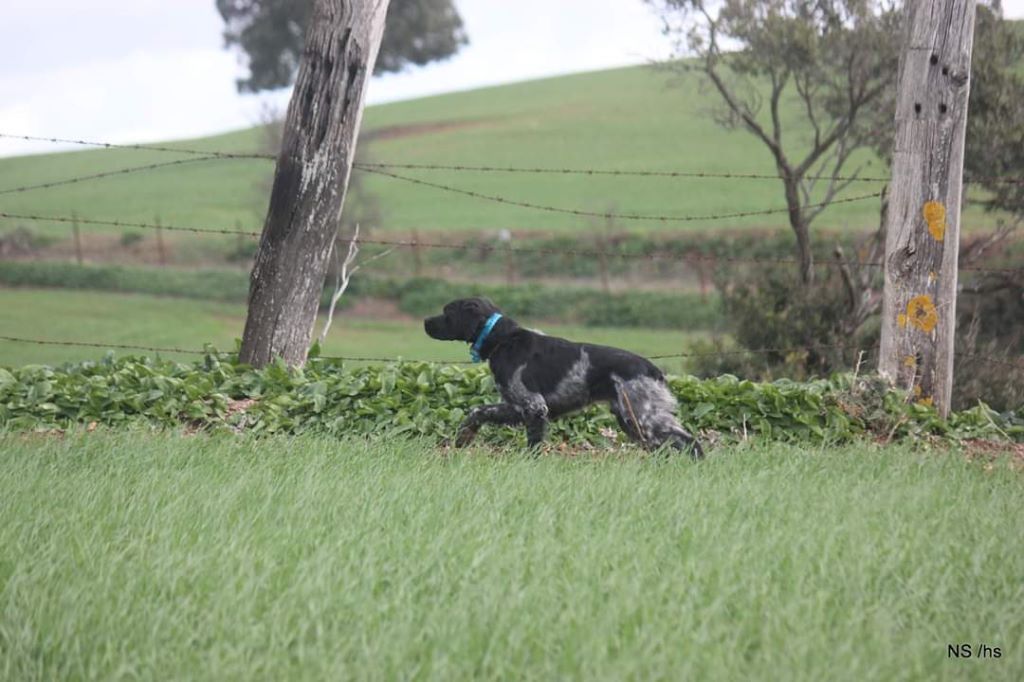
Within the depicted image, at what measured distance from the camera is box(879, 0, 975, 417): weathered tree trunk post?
29.2ft

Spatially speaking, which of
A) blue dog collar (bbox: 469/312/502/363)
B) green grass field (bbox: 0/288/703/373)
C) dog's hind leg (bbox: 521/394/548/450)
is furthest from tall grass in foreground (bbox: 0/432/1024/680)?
green grass field (bbox: 0/288/703/373)

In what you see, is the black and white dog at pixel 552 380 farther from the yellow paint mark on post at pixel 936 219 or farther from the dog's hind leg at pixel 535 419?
the yellow paint mark on post at pixel 936 219

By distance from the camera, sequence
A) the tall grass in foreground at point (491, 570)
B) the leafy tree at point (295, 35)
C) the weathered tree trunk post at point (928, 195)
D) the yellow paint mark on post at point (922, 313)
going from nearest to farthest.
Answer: the tall grass in foreground at point (491, 570) → the weathered tree trunk post at point (928, 195) → the yellow paint mark on post at point (922, 313) → the leafy tree at point (295, 35)

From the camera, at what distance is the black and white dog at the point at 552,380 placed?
7.71 m

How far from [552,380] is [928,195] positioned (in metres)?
3.49

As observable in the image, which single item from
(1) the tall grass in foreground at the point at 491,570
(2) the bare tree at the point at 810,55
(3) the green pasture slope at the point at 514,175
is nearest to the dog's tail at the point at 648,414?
(1) the tall grass in foreground at the point at 491,570

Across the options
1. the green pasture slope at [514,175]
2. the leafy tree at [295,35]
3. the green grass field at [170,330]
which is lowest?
the green grass field at [170,330]

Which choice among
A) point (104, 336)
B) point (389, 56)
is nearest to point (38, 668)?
point (104, 336)

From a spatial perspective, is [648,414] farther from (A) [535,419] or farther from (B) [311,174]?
(B) [311,174]

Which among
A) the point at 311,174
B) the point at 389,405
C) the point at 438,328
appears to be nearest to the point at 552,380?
the point at 438,328

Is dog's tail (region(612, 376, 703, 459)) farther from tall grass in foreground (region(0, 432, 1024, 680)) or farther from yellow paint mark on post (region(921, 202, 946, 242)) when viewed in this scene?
yellow paint mark on post (region(921, 202, 946, 242))

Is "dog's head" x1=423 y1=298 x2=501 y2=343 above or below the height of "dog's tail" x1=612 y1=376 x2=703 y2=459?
above

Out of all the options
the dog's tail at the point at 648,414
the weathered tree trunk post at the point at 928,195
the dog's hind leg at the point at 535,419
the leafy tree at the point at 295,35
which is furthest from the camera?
the leafy tree at the point at 295,35

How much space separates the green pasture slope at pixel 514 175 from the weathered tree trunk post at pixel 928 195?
25.4 meters
